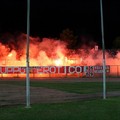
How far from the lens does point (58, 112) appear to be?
1831 cm

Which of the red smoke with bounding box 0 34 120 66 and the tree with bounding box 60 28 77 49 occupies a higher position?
the tree with bounding box 60 28 77 49

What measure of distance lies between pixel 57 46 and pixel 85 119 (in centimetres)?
6806

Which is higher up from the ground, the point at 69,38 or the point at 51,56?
the point at 69,38

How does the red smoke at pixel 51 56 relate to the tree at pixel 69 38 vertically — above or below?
below

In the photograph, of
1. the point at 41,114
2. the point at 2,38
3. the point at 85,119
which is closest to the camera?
the point at 85,119

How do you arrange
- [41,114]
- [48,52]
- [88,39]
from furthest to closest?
[88,39], [48,52], [41,114]

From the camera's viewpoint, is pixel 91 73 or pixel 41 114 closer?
pixel 41 114

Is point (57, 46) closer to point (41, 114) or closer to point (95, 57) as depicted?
point (95, 57)

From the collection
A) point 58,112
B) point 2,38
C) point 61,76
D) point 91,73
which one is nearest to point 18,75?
point 61,76

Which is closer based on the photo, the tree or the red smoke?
the red smoke

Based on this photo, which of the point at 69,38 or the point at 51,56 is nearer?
the point at 51,56

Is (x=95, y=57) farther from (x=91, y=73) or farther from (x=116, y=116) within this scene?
(x=116, y=116)

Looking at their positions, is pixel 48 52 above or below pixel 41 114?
above

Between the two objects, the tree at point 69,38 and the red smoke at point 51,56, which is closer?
the red smoke at point 51,56
